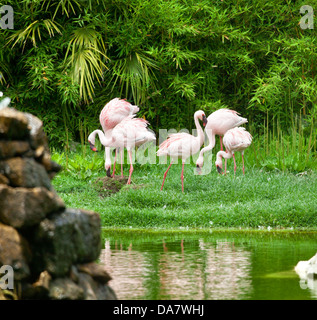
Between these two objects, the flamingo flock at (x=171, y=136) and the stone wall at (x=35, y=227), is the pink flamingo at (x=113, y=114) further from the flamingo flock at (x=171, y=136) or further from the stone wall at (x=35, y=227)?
the stone wall at (x=35, y=227)

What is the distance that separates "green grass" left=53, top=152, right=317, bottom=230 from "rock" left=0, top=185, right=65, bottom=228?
13.7 feet

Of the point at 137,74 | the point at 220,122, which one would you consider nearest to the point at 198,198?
the point at 220,122

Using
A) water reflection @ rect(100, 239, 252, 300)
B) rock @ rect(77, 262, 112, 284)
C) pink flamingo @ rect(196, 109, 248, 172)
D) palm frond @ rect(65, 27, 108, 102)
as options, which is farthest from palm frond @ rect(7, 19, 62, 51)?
rock @ rect(77, 262, 112, 284)

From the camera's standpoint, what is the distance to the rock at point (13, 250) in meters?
3.31

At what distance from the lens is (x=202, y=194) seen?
8672 millimetres

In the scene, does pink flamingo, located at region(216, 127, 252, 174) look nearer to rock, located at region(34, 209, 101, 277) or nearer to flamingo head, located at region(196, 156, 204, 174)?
flamingo head, located at region(196, 156, 204, 174)

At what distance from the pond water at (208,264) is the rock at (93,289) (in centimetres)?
33

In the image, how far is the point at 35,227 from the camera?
10.9ft

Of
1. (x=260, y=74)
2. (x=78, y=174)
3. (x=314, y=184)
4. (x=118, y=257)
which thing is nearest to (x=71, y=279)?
(x=118, y=257)

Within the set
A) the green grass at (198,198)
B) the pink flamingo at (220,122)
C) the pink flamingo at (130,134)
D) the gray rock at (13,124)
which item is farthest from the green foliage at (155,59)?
the gray rock at (13,124)

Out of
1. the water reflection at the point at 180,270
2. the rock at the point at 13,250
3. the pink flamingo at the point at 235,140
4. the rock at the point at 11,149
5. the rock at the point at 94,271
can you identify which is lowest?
the water reflection at the point at 180,270

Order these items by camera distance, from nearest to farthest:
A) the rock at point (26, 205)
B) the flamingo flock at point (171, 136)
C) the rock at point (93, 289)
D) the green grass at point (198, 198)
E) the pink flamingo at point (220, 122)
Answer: the rock at point (26, 205) < the rock at point (93, 289) < the green grass at point (198, 198) < the flamingo flock at point (171, 136) < the pink flamingo at point (220, 122)

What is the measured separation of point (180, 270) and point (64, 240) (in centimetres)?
165
